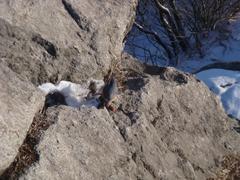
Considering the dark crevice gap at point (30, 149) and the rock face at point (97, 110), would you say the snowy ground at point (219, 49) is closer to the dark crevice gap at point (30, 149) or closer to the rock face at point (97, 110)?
the rock face at point (97, 110)

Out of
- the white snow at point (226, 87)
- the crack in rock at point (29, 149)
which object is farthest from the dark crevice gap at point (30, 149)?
the white snow at point (226, 87)

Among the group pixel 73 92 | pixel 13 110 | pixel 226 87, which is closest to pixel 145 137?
pixel 73 92

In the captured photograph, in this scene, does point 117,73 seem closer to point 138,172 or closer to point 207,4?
point 138,172

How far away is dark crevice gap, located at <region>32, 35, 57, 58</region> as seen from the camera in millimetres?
4613

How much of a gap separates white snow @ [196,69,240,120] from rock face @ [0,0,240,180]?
958mm

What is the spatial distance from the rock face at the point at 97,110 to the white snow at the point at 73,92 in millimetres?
84

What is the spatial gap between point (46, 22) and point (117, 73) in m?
0.80

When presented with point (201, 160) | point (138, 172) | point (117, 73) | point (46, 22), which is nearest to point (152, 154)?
point (138, 172)

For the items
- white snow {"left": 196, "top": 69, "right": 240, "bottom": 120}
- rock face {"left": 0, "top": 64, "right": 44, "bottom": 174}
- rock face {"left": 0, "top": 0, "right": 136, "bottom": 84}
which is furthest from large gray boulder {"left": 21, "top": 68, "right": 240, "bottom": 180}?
white snow {"left": 196, "top": 69, "right": 240, "bottom": 120}

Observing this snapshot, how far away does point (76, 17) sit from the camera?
5066mm

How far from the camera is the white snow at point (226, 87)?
6.60 m

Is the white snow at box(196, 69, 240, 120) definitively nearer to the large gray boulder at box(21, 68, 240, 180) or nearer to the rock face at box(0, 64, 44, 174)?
the large gray boulder at box(21, 68, 240, 180)

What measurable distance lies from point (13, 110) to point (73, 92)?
0.91m

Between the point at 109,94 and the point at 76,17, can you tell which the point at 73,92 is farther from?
the point at 76,17
